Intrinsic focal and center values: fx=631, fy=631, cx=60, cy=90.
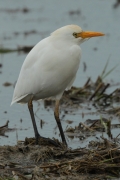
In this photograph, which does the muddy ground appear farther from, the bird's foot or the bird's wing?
the bird's wing

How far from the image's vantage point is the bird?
8336 millimetres

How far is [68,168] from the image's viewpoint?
7.28m

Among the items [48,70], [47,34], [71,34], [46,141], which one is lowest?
[46,141]

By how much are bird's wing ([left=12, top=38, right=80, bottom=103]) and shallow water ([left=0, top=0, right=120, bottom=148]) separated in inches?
35.5

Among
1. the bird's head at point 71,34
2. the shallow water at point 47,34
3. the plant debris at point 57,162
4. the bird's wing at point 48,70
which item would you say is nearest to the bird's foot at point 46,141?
the plant debris at point 57,162

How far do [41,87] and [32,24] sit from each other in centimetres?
1133

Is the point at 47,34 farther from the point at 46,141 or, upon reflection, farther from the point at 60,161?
the point at 60,161

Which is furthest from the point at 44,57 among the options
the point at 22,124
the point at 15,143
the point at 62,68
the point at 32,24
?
the point at 32,24

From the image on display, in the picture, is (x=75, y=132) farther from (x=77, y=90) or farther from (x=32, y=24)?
(x=32, y=24)

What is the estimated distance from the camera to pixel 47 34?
18.1 metres

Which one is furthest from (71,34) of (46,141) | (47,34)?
(47,34)

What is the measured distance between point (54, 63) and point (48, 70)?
0.52ft

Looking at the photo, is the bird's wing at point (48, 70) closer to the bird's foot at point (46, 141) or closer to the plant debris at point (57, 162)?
the bird's foot at point (46, 141)

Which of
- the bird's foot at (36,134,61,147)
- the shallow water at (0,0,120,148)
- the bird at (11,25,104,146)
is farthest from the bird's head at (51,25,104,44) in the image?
the shallow water at (0,0,120,148)
